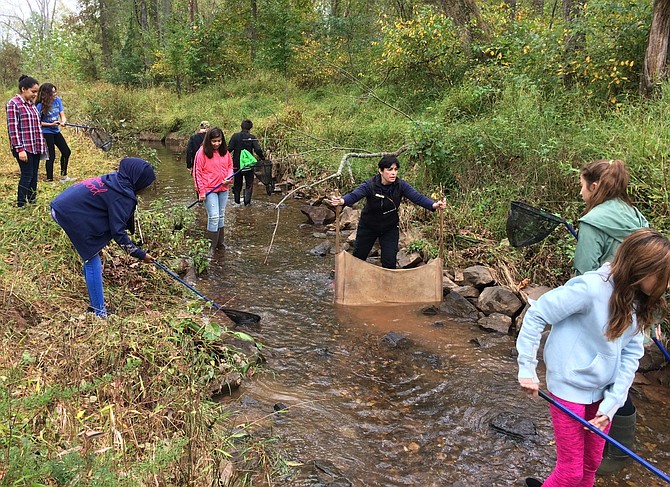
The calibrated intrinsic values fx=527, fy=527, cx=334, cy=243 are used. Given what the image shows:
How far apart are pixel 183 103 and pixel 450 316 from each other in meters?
18.7

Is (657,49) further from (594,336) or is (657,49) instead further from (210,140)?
(594,336)

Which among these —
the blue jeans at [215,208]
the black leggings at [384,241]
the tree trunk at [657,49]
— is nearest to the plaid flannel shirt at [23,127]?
the blue jeans at [215,208]

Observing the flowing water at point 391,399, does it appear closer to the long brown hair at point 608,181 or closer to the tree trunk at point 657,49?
the long brown hair at point 608,181

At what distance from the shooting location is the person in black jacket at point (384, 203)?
5789mm

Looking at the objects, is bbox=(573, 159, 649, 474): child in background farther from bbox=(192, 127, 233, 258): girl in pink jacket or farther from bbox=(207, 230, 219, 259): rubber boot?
bbox=(207, 230, 219, 259): rubber boot

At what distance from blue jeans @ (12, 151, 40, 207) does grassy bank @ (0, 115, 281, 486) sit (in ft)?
2.72

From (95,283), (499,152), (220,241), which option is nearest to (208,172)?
(220,241)

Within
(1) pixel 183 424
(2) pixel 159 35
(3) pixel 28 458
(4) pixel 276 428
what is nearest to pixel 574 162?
(4) pixel 276 428

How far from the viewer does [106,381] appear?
322 centimetres

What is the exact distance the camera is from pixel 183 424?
3.08 m

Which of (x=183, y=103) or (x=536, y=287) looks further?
(x=183, y=103)

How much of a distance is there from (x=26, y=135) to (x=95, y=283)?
3338 mm

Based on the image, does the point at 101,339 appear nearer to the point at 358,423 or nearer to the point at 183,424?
the point at 183,424

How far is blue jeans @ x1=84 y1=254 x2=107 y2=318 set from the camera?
4.57 m
